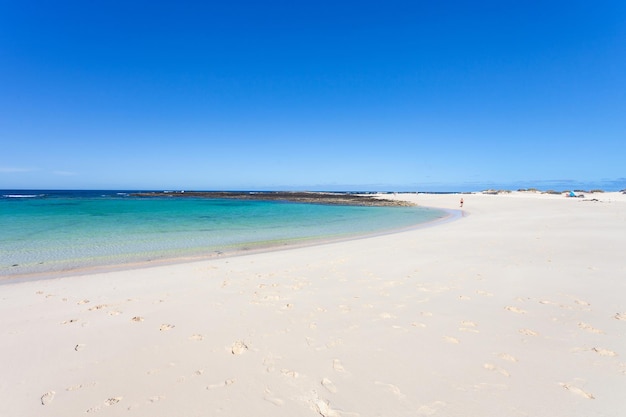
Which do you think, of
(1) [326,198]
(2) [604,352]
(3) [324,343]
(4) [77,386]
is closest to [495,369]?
(2) [604,352]

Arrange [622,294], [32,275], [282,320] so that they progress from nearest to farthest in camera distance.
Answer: [282,320] < [622,294] < [32,275]

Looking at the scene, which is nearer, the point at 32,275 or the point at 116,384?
the point at 116,384

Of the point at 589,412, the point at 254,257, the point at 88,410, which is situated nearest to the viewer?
the point at 589,412

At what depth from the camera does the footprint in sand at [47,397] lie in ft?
10.8

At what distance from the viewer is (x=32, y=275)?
912cm

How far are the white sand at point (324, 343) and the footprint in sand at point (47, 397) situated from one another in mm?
15

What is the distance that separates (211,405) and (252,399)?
42 centimetres

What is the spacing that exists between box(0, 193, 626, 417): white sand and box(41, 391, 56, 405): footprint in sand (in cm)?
2

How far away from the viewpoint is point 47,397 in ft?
11.0

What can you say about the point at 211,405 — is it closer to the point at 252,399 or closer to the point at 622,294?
the point at 252,399

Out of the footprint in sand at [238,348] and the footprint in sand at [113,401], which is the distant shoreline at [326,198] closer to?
the footprint in sand at [238,348]

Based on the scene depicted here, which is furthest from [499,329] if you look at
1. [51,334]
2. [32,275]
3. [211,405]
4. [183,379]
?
[32,275]

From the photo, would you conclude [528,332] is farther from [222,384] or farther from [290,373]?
[222,384]

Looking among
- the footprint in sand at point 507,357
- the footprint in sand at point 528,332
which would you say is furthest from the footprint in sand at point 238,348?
the footprint in sand at point 528,332
